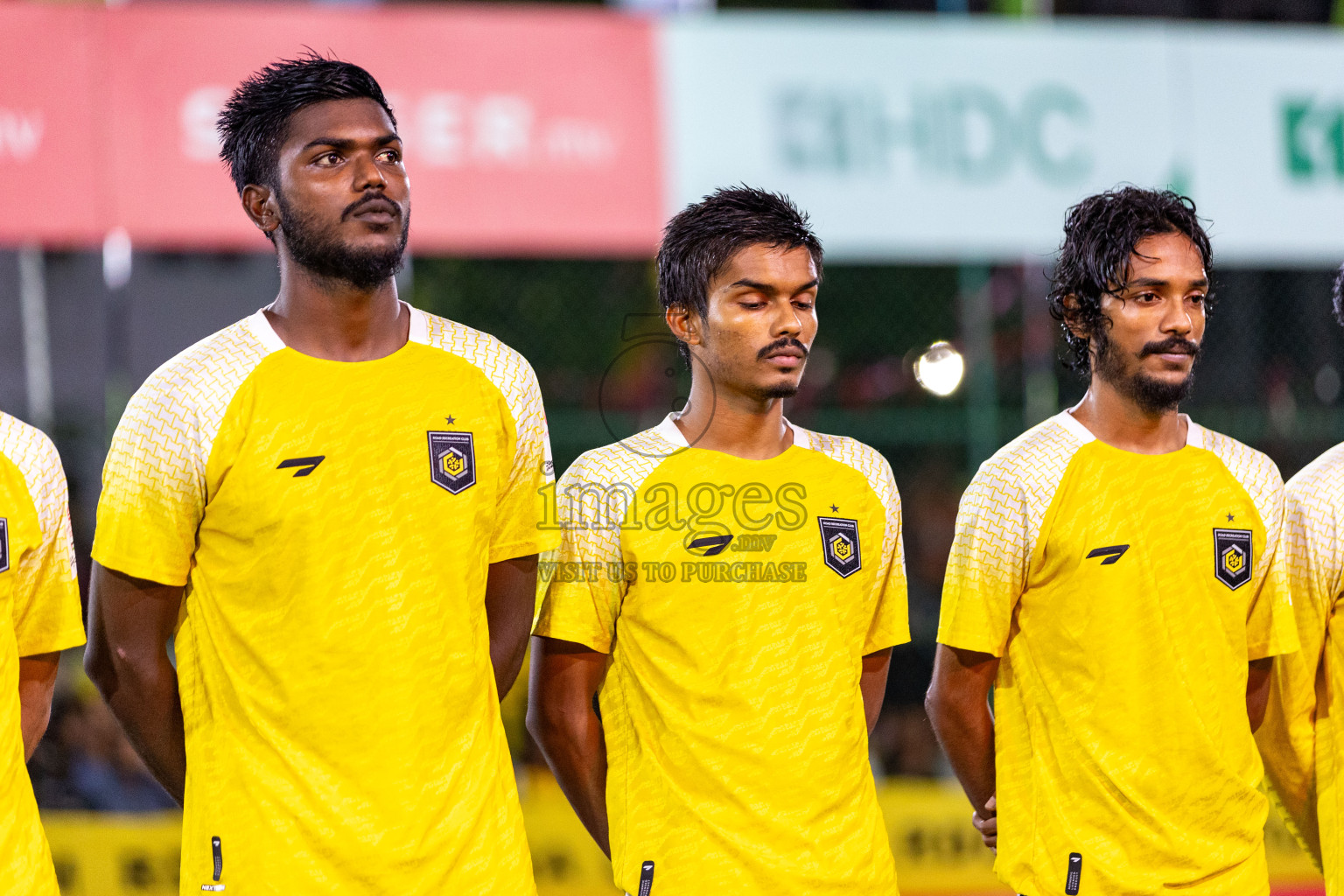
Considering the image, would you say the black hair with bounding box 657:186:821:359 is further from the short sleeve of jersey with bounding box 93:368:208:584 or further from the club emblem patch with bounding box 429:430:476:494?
the short sleeve of jersey with bounding box 93:368:208:584

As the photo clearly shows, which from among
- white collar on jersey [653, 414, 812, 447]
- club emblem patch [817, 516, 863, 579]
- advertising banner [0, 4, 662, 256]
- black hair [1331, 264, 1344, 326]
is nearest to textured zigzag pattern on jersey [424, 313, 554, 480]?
white collar on jersey [653, 414, 812, 447]

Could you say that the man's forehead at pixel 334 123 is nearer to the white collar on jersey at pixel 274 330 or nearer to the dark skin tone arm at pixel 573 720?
the white collar on jersey at pixel 274 330

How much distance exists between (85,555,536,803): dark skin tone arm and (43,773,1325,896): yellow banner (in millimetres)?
3664

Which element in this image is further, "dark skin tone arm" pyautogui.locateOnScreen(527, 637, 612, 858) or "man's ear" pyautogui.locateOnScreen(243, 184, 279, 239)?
"dark skin tone arm" pyautogui.locateOnScreen(527, 637, 612, 858)

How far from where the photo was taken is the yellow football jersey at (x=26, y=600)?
8.23ft

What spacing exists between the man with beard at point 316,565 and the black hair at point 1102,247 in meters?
1.31

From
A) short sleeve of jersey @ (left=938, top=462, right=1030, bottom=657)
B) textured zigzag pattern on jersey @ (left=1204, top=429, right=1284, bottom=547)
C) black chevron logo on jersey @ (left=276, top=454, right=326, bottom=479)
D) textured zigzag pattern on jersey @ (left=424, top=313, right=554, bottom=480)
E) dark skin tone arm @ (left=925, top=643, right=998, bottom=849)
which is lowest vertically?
dark skin tone arm @ (left=925, top=643, right=998, bottom=849)

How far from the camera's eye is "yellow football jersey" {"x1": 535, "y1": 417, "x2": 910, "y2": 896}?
268cm

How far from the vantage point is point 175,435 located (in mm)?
2410

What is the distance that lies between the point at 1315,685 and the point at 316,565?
2.09 meters

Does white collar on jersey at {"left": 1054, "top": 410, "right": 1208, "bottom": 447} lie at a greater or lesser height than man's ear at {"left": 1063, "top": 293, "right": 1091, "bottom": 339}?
lesser

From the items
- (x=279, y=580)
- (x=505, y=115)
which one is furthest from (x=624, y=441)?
(x=505, y=115)

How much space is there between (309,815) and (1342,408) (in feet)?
25.4

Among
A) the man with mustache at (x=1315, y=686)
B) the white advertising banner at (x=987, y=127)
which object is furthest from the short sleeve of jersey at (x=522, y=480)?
the white advertising banner at (x=987, y=127)
